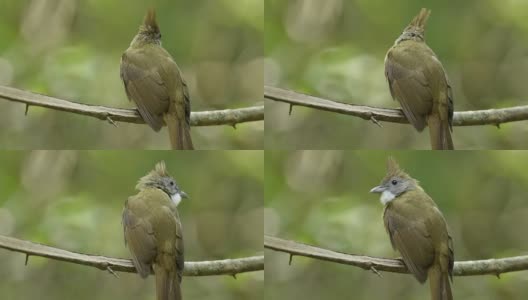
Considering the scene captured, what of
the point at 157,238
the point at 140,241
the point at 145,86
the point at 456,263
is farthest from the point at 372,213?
the point at 145,86

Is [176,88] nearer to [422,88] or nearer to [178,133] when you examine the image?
[178,133]

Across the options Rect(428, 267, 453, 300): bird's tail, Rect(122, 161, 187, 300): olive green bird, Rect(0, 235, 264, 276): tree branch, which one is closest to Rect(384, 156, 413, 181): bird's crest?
Rect(428, 267, 453, 300): bird's tail

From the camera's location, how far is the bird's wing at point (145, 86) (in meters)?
7.35

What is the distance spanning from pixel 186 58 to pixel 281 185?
4.07ft

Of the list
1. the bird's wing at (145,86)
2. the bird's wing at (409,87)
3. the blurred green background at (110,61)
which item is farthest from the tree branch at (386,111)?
the bird's wing at (145,86)

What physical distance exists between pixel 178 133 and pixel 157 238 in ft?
2.45

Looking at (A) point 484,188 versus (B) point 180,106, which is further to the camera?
(A) point 484,188

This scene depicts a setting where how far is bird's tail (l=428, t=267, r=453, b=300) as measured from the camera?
7023mm

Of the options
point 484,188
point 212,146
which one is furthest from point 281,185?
point 484,188

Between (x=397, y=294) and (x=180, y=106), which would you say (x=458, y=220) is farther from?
(x=180, y=106)

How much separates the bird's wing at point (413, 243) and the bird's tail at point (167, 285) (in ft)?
5.01

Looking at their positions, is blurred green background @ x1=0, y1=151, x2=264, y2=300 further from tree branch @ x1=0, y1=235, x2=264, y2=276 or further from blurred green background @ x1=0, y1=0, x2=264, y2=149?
tree branch @ x1=0, y1=235, x2=264, y2=276

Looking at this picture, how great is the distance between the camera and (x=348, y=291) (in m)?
8.31

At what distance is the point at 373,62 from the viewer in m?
8.16
